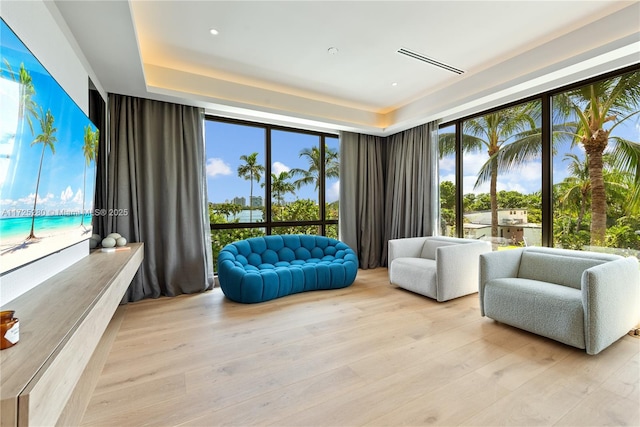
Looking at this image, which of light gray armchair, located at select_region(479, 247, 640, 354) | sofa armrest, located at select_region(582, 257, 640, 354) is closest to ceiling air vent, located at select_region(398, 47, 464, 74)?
light gray armchair, located at select_region(479, 247, 640, 354)

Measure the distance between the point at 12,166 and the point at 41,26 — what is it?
106 centimetres

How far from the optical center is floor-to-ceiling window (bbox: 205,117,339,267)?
4.20 meters

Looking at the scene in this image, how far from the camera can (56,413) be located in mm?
988

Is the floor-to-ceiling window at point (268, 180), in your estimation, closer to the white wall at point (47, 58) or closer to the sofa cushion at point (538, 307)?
the white wall at point (47, 58)

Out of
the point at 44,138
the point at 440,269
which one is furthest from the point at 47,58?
the point at 440,269

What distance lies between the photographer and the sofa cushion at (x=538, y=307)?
2172 mm

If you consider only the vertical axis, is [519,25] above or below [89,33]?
above

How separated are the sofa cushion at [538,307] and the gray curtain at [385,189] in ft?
6.10

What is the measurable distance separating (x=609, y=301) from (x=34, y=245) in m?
3.72

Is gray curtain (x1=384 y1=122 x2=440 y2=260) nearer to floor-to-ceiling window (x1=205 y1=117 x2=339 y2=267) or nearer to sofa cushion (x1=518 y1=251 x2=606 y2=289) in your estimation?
floor-to-ceiling window (x1=205 y1=117 x2=339 y2=267)

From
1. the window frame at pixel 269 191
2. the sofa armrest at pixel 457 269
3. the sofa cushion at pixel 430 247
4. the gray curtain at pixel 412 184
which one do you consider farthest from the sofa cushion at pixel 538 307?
the window frame at pixel 269 191

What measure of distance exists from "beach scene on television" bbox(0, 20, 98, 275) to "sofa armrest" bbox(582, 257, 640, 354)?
3419mm

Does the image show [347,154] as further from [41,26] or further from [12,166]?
[12,166]

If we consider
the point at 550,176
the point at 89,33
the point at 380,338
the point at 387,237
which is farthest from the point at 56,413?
the point at 387,237
